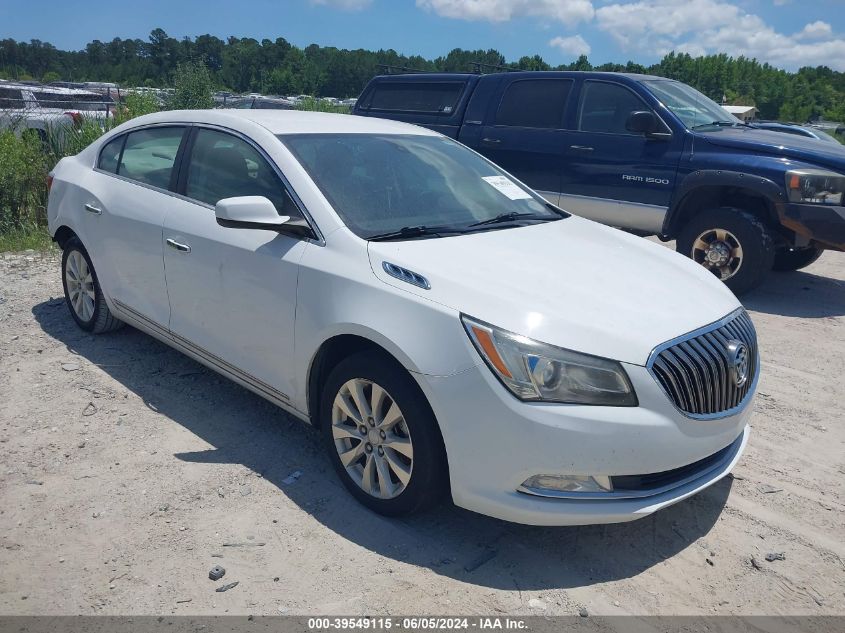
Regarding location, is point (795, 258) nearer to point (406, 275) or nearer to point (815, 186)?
point (815, 186)

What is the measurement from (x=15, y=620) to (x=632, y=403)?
238 centimetres

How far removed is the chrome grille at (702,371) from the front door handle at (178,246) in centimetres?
255

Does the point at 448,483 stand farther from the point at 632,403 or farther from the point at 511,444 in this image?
the point at 632,403

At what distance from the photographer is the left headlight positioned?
8.92ft

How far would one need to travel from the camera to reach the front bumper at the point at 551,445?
106 inches

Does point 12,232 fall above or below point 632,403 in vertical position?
below

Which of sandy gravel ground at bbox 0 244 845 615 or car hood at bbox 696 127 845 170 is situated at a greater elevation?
car hood at bbox 696 127 845 170

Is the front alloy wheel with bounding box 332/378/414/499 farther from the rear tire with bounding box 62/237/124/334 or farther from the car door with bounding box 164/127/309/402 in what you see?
the rear tire with bounding box 62/237/124/334

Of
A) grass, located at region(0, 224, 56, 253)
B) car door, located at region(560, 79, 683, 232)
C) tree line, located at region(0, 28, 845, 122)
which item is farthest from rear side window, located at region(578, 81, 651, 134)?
tree line, located at region(0, 28, 845, 122)

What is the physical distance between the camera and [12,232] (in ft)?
28.0

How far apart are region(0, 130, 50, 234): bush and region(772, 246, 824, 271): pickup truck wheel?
27.8 ft

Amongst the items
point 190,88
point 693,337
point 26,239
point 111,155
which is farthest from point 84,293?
point 190,88

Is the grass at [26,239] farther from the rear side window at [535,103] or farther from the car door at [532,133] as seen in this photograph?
the rear side window at [535,103]

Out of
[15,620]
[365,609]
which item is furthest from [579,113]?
[15,620]
